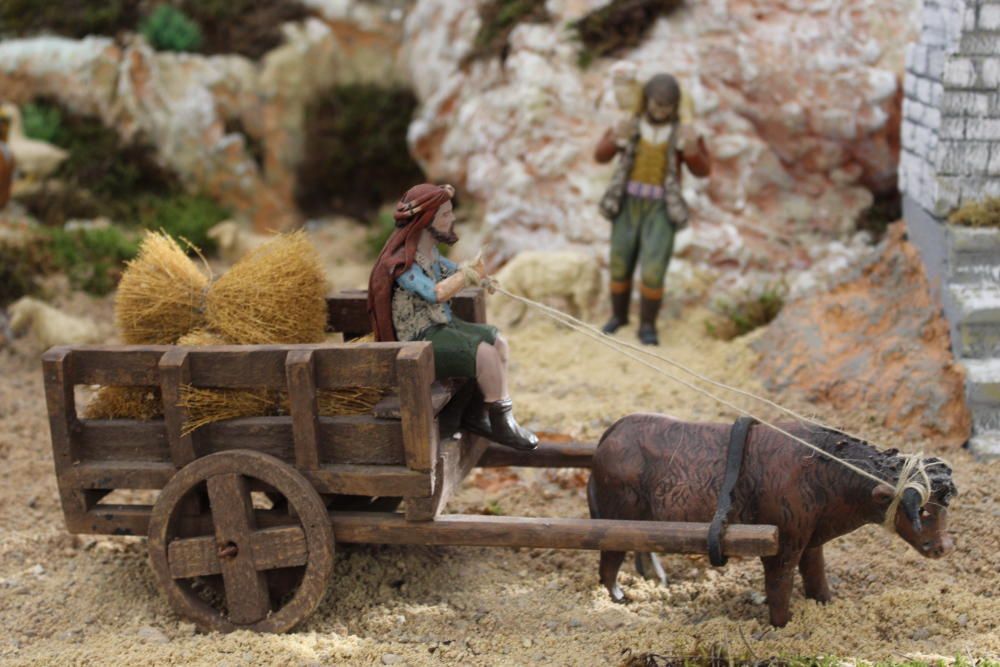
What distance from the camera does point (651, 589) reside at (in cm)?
513

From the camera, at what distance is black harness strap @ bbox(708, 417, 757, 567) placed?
14.2 feet

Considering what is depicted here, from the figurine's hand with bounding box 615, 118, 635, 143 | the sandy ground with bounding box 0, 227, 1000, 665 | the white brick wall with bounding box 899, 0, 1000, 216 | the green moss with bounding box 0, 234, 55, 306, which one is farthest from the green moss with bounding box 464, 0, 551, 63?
the sandy ground with bounding box 0, 227, 1000, 665

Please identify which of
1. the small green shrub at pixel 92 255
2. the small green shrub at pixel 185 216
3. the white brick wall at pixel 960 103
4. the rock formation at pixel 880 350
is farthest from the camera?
the small green shrub at pixel 185 216

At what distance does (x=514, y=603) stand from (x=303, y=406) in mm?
1339

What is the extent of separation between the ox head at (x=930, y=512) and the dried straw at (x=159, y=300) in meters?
2.99

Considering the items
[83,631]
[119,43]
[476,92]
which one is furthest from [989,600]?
[119,43]

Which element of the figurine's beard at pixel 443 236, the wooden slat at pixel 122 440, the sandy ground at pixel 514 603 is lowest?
the sandy ground at pixel 514 603

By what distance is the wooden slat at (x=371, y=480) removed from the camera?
14.8 ft

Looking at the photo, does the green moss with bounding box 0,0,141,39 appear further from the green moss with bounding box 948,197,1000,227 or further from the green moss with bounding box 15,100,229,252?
the green moss with bounding box 948,197,1000,227

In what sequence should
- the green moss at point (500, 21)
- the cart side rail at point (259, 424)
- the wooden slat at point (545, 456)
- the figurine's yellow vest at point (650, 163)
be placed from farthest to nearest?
the green moss at point (500, 21), the figurine's yellow vest at point (650, 163), the wooden slat at point (545, 456), the cart side rail at point (259, 424)

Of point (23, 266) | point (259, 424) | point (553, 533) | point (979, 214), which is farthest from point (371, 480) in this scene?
point (23, 266)

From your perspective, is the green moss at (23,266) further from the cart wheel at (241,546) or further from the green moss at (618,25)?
the cart wheel at (241,546)

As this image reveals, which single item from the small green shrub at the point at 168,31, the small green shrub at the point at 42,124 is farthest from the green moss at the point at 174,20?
the small green shrub at the point at 42,124

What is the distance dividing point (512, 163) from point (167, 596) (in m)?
5.70
